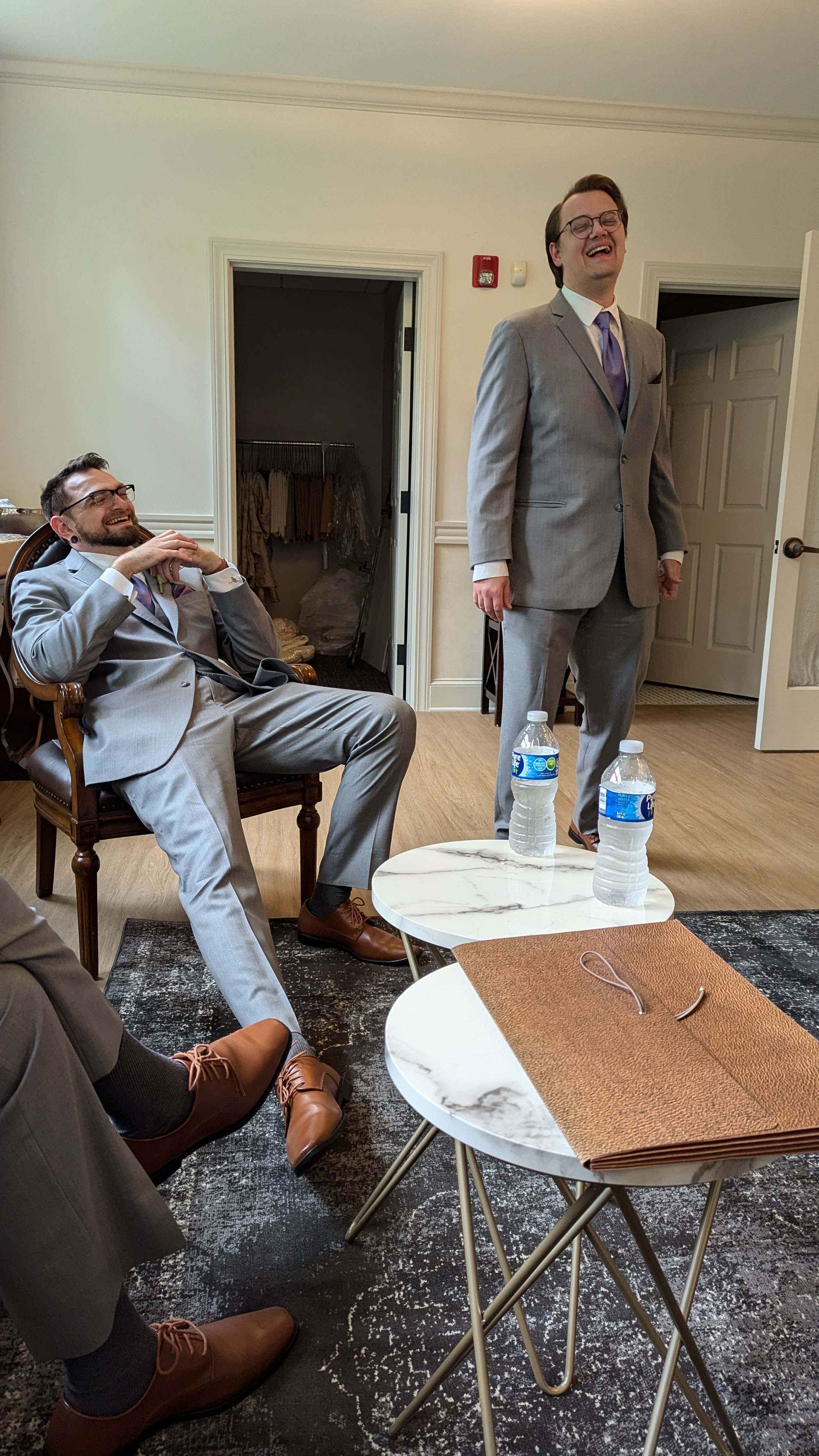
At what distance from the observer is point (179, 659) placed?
6.99 feet

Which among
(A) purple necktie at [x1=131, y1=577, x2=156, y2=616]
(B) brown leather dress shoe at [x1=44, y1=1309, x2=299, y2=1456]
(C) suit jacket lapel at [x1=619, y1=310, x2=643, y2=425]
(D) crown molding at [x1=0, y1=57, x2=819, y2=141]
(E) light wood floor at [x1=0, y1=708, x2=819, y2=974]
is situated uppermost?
(D) crown molding at [x1=0, y1=57, x2=819, y2=141]

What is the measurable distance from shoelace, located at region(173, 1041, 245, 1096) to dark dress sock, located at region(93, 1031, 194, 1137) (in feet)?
0.04

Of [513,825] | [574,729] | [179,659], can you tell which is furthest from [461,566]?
[513,825]

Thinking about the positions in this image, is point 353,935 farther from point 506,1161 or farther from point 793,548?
point 793,548

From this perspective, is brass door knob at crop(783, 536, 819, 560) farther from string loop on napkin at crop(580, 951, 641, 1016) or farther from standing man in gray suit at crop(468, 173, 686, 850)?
string loop on napkin at crop(580, 951, 641, 1016)

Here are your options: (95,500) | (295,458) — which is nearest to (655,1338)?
(95,500)

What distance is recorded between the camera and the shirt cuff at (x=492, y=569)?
93.4 inches

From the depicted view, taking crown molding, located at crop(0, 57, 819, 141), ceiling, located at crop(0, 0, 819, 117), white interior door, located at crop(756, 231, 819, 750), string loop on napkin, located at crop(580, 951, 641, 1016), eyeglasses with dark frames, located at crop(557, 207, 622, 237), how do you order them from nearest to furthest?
string loop on napkin, located at crop(580, 951, 641, 1016) → eyeglasses with dark frames, located at crop(557, 207, 622, 237) → ceiling, located at crop(0, 0, 819, 117) → white interior door, located at crop(756, 231, 819, 750) → crown molding, located at crop(0, 57, 819, 141)

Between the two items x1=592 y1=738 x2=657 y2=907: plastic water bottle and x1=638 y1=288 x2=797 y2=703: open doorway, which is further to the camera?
x1=638 y1=288 x2=797 y2=703: open doorway

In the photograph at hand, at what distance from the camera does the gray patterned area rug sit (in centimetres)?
106

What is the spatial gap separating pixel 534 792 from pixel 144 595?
1.09 metres

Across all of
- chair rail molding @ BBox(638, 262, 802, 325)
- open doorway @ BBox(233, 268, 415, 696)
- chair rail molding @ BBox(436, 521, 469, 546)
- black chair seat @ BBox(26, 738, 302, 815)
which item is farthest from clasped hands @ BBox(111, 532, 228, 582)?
open doorway @ BBox(233, 268, 415, 696)

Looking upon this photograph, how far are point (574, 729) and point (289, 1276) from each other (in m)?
3.41

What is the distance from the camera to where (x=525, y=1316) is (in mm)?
1176
